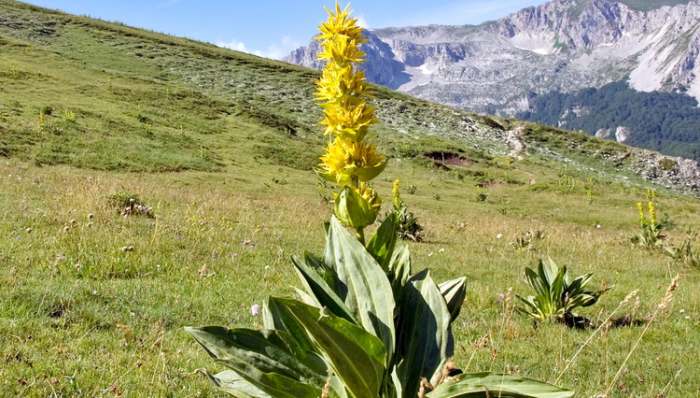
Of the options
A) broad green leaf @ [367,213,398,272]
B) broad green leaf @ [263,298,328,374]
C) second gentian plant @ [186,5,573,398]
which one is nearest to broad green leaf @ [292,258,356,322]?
second gentian plant @ [186,5,573,398]

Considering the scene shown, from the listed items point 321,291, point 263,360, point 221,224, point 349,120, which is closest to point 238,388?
point 263,360

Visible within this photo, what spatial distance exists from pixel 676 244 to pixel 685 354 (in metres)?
14.1

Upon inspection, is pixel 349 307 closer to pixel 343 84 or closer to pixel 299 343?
pixel 299 343

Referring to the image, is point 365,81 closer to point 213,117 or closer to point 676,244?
point 676,244

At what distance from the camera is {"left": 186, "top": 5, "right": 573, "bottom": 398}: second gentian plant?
289cm

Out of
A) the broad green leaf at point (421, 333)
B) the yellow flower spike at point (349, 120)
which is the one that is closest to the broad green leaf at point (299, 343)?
the broad green leaf at point (421, 333)

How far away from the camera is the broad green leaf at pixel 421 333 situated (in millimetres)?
3039

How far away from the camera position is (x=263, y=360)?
3035mm

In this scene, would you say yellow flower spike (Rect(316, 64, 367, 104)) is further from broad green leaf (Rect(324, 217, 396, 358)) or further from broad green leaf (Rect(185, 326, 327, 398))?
broad green leaf (Rect(185, 326, 327, 398))

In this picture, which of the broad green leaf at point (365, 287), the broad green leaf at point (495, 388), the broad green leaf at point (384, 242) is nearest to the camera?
the broad green leaf at point (495, 388)

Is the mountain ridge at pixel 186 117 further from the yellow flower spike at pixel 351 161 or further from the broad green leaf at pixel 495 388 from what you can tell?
the broad green leaf at pixel 495 388

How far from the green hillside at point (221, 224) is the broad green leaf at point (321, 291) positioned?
113 centimetres

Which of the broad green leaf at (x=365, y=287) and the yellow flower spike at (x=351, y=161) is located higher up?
the yellow flower spike at (x=351, y=161)

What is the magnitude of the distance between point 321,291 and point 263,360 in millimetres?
507
